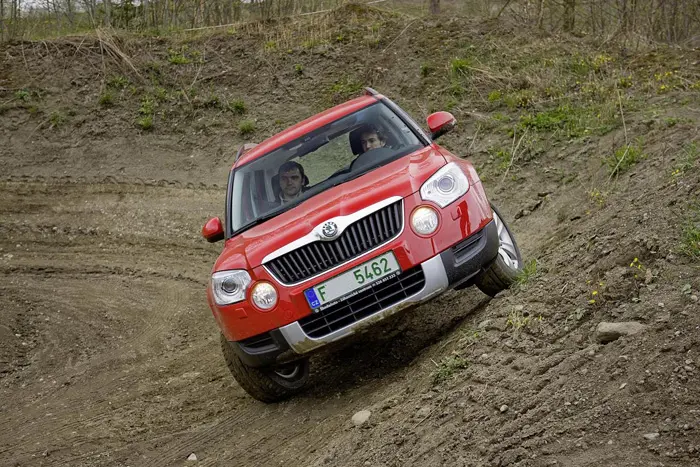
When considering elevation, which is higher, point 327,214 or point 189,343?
point 327,214

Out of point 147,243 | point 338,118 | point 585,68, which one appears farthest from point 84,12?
point 338,118

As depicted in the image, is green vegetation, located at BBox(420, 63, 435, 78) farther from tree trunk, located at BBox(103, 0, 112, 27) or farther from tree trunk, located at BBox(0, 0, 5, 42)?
tree trunk, located at BBox(0, 0, 5, 42)

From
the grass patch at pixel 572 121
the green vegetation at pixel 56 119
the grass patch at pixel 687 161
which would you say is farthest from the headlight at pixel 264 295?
the green vegetation at pixel 56 119

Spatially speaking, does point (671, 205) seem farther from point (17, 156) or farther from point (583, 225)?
point (17, 156)

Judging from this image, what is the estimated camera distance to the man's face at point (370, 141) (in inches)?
277

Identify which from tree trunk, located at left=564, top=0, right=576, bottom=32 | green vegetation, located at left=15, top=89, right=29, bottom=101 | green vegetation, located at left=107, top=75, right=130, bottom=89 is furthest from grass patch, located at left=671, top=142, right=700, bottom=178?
green vegetation, located at left=15, top=89, right=29, bottom=101

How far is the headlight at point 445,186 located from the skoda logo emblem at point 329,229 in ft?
2.05

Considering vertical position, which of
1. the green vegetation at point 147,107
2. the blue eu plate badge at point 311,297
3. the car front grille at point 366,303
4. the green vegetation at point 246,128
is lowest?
the green vegetation at point 246,128

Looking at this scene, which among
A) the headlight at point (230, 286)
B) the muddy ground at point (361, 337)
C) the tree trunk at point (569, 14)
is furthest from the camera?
the tree trunk at point (569, 14)

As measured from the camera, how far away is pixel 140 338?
919 centimetres

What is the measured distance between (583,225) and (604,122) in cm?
406

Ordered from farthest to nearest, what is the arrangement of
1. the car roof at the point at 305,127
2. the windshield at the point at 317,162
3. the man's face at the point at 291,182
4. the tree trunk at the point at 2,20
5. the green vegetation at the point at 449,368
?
the tree trunk at the point at 2,20, the car roof at the point at 305,127, the man's face at the point at 291,182, the windshield at the point at 317,162, the green vegetation at the point at 449,368

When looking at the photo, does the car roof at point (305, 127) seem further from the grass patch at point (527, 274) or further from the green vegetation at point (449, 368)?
the green vegetation at point (449, 368)

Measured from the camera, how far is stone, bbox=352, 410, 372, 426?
530 centimetres
